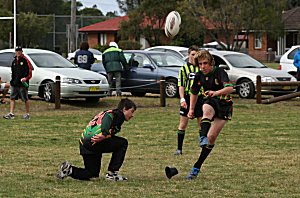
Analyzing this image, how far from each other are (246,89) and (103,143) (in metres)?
15.3

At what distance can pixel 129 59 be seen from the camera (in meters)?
24.9

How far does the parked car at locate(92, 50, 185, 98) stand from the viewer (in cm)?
2392

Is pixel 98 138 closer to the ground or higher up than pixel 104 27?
closer to the ground

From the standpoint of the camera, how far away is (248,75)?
2461cm

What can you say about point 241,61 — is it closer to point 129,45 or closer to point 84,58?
point 84,58

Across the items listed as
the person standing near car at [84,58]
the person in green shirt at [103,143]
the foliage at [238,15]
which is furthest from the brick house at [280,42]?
the person in green shirt at [103,143]

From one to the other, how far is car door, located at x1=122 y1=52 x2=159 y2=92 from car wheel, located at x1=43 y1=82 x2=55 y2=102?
297 centimetres

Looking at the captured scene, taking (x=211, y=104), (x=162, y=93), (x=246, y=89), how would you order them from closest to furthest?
(x=211, y=104)
(x=162, y=93)
(x=246, y=89)

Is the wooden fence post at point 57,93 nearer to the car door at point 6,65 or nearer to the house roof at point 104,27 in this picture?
the car door at point 6,65

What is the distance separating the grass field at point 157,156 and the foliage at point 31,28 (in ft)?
145

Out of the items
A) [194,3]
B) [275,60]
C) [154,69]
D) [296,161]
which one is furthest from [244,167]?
[275,60]

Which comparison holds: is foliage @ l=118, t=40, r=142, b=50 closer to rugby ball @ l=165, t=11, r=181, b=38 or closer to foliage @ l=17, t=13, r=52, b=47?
foliage @ l=17, t=13, r=52, b=47

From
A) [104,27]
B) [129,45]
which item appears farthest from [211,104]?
[104,27]

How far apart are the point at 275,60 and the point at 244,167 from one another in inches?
2201
